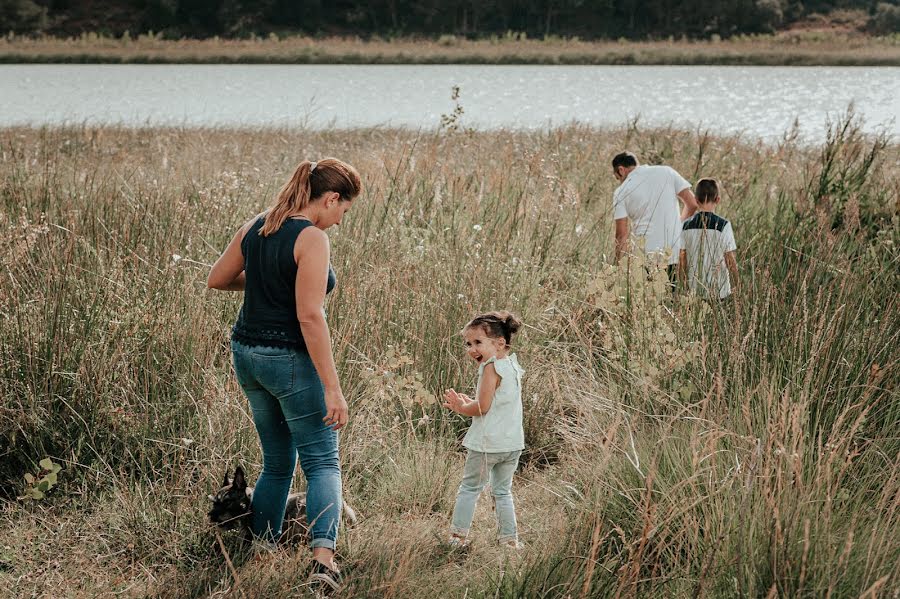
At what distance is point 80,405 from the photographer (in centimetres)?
425

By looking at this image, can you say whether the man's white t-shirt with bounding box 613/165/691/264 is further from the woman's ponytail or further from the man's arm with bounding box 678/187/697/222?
the woman's ponytail

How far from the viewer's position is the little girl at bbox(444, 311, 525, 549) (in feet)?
11.8

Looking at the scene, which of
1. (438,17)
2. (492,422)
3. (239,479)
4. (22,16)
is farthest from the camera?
(438,17)

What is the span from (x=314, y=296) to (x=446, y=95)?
27.3m

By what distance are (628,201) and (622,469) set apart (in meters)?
3.52

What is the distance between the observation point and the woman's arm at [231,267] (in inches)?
136

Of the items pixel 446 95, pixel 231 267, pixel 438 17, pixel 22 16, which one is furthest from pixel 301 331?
pixel 438 17

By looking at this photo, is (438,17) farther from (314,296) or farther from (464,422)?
(314,296)

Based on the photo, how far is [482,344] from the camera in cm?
362

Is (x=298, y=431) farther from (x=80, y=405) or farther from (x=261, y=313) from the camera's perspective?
(x=80, y=405)

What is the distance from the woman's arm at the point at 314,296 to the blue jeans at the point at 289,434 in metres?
0.13

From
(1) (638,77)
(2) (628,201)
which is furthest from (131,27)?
(2) (628,201)

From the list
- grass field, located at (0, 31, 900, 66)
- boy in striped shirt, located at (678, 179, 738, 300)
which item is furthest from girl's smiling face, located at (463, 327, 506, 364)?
grass field, located at (0, 31, 900, 66)

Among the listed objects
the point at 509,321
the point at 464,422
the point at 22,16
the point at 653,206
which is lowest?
the point at 464,422
